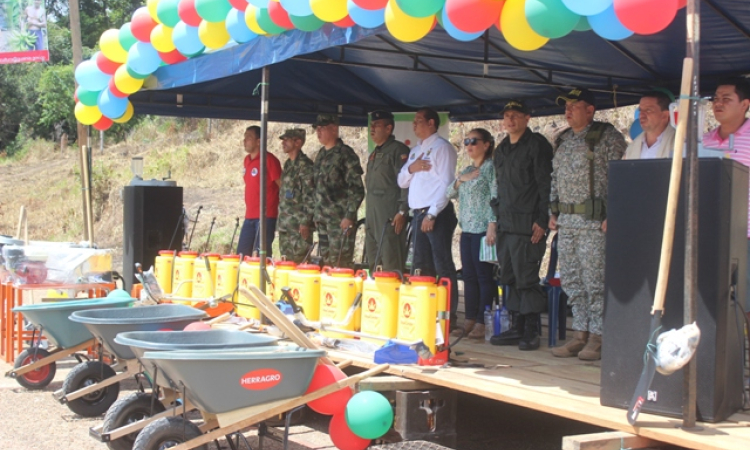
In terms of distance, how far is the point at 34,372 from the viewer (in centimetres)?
733

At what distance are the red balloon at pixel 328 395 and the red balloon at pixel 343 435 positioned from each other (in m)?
0.06

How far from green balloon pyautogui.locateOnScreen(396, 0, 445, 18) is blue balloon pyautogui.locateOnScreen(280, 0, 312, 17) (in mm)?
968

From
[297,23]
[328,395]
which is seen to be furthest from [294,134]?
[328,395]

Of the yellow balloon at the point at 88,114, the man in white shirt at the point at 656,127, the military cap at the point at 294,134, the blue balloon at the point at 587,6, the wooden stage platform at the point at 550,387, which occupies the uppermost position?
the blue balloon at the point at 587,6

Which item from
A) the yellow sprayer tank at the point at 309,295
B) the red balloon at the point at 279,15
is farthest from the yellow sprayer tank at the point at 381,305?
the red balloon at the point at 279,15

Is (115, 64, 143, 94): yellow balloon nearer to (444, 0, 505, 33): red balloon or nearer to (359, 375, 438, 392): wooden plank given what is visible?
(359, 375, 438, 392): wooden plank

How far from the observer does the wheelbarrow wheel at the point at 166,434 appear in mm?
4477

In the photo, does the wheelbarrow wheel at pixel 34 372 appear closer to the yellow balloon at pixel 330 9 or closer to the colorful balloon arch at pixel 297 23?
the colorful balloon arch at pixel 297 23

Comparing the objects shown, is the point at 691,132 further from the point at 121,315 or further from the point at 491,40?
the point at 121,315

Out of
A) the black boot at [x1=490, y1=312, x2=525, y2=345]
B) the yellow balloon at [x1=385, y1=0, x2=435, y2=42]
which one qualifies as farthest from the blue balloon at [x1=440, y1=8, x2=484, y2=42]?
the black boot at [x1=490, y1=312, x2=525, y2=345]

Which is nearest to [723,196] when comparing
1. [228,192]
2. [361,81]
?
[361,81]

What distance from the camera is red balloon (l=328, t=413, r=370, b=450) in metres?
4.83

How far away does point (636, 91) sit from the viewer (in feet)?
25.4

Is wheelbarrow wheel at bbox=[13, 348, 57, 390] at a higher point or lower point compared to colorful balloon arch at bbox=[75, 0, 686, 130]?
lower
